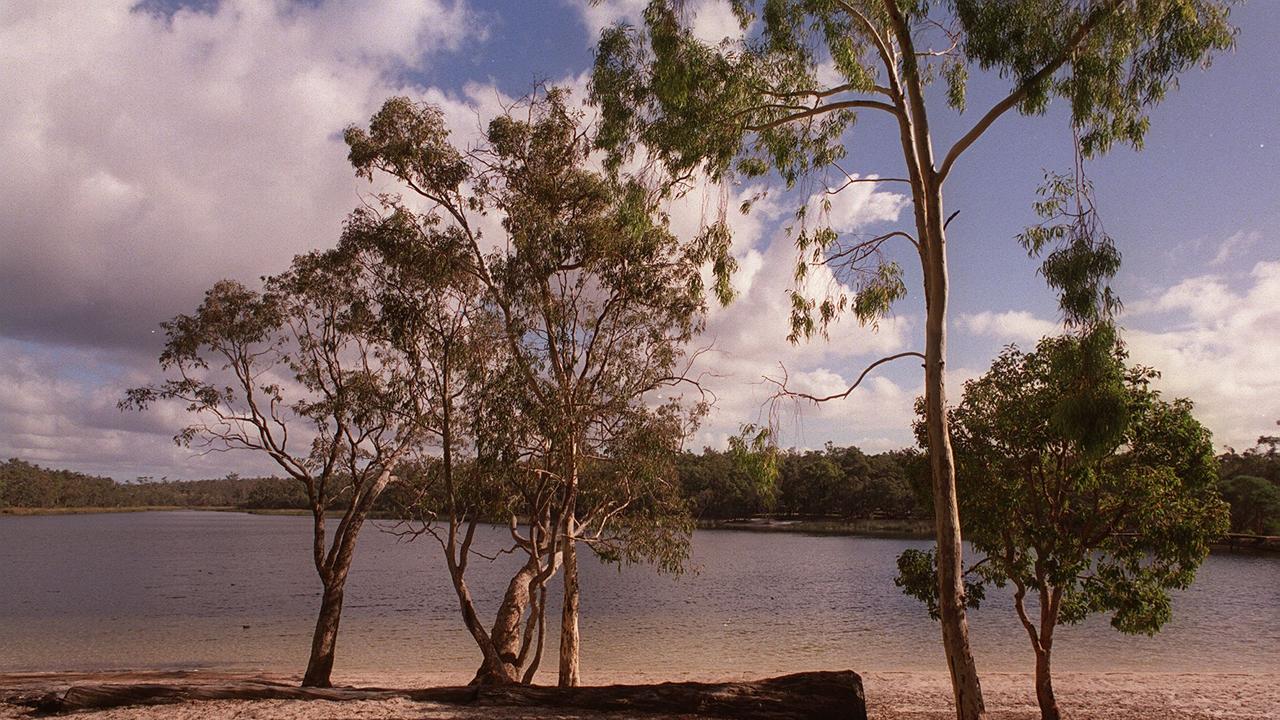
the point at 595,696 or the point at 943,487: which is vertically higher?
the point at 943,487

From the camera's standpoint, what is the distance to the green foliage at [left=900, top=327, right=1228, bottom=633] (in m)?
8.85

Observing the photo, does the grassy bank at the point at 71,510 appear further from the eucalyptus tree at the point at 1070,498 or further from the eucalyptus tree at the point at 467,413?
the eucalyptus tree at the point at 1070,498

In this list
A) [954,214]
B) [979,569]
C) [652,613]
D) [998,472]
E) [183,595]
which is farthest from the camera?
[183,595]

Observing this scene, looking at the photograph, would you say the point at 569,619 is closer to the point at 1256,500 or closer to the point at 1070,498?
the point at 1070,498

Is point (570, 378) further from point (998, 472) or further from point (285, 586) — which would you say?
point (285, 586)

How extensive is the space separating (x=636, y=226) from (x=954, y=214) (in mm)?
3577

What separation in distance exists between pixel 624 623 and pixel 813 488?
51682 mm

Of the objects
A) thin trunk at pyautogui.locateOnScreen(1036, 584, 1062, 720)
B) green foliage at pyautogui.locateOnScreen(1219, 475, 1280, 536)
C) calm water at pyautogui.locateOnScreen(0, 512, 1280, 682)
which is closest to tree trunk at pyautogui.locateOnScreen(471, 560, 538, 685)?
calm water at pyautogui.locateOnScreen(0, 512, 1280, 682)

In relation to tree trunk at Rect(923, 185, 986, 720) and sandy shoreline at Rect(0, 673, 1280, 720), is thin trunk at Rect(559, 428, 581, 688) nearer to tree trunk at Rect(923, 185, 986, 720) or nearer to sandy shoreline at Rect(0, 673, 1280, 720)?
sandy shoreline at Rect(0, 673, 1280, 720)

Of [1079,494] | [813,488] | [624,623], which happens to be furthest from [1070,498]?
[813,488]

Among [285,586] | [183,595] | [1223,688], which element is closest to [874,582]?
[1223,688]

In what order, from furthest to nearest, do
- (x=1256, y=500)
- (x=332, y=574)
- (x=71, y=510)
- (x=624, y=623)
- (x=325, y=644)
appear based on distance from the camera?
1. (x=71, y=510)
2. (x=1256, y=500)
3. (x=624, y=623)
4. (x=332, y=574)
5. (x=325, y=644)

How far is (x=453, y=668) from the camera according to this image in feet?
56.4

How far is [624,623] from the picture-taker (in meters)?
24.2
